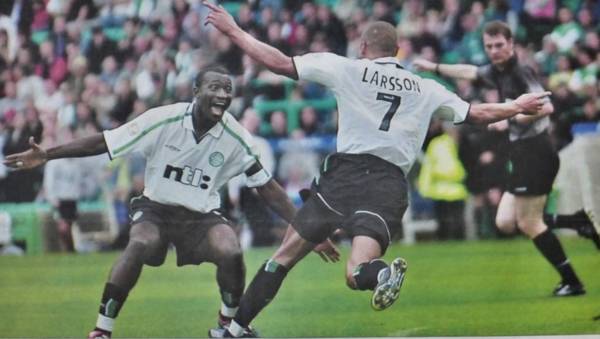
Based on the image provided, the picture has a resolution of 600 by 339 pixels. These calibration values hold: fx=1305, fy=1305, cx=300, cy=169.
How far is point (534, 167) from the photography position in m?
5.70

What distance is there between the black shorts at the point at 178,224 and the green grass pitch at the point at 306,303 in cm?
22

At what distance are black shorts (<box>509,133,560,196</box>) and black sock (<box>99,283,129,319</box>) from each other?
2.03 metres

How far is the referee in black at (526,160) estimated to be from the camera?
5562 mm

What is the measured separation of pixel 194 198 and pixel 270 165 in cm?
102

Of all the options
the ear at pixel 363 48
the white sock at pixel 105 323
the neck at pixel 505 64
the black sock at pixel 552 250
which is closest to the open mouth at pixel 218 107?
the ear at pixel 363 48

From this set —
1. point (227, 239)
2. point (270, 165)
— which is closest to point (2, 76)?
point (270, 165)

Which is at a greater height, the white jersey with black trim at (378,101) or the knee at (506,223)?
the white jersey with black trim at (378,101)

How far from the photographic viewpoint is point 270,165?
18.7 feet

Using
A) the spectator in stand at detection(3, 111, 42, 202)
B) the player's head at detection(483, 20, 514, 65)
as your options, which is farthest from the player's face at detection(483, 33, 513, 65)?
the spectator in stand at detection(3, 111, 42, 202)

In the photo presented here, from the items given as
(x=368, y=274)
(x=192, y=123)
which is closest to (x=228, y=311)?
(x=192, y=123)

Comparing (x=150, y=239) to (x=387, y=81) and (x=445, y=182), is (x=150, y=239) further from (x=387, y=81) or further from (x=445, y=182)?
(x=445, y=182)

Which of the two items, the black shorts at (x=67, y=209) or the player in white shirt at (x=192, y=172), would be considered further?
the black shorts at (x=67, y=209)

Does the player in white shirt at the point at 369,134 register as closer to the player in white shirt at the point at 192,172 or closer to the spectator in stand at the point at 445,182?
the player in white shirt at the point at 192,172

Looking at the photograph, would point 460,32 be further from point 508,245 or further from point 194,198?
point 194,198
